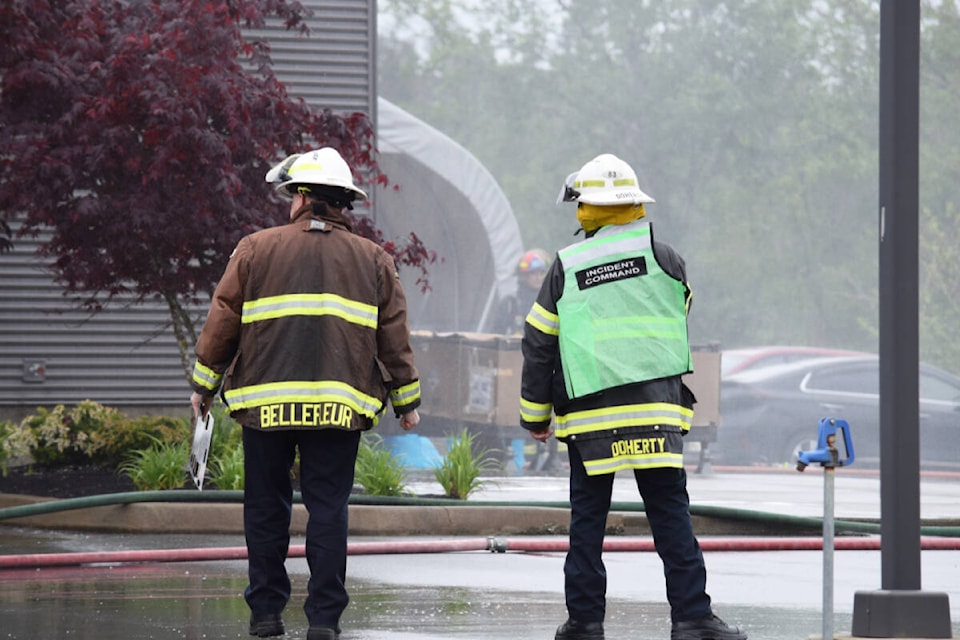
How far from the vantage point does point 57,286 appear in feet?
→ 49.0

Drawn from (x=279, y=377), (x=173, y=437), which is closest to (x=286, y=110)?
(x=173, y=437)

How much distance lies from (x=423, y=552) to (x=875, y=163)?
114 ft

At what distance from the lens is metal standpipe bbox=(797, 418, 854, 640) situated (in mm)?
5496

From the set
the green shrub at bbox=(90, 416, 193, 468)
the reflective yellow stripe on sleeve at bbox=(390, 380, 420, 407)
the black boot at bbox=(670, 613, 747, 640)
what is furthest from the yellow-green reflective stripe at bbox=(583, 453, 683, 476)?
the green shrub at bbox=(90, 416, 193, 468)

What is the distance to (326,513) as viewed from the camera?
253 inches

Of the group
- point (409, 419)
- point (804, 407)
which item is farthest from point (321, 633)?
point (804, 407)

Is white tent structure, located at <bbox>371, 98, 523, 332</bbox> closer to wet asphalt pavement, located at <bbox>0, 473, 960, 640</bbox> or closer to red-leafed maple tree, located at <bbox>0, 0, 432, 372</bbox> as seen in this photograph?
red-leafed maple tree, located at <bbox>0, 0, 432, 372</bbox>

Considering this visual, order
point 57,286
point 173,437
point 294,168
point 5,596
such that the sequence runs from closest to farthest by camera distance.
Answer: point 294,168, point 5,596, point 173,437, point 57,286

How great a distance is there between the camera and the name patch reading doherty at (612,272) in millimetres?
6223

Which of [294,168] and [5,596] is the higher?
[294,168]

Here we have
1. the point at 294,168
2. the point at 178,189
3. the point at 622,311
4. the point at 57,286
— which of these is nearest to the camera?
the point at 622,311

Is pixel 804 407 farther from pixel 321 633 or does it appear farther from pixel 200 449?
pixel 321 633

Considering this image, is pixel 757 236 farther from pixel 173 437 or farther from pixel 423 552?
pixel 423 552

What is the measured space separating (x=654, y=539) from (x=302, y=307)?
5.13ft
